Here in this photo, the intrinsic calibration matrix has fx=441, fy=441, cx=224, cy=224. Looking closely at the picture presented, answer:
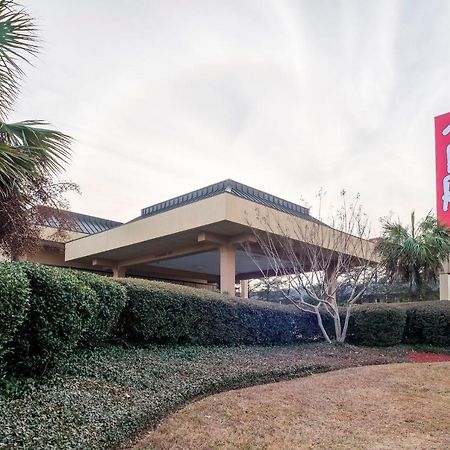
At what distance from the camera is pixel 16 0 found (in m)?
6.46

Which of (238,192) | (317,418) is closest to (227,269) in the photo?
(238,192)

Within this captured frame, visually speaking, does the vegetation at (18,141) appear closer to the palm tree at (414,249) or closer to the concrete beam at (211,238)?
the concrete beam at (211,238)

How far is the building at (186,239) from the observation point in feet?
42.1

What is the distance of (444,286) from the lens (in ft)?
55.3

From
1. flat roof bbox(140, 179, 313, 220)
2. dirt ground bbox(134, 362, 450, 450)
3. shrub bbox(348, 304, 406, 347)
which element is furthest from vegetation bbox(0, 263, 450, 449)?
flat roof bbox(140, 179, 313, 220)

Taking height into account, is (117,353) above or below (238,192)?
below

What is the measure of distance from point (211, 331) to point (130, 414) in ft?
14.1

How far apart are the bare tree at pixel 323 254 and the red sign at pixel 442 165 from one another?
7.92 m

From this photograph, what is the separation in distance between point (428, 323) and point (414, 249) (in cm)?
242

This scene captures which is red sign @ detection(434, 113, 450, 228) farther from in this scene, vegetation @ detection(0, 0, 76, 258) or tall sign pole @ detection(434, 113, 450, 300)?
vegetation @ detection(0, 0, 76, 258)

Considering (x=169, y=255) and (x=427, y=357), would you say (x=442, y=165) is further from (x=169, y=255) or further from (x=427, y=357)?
(x=169, y=255)

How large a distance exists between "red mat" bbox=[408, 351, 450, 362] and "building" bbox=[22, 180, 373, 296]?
4.08 metres

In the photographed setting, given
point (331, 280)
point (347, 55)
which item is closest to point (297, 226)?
point (331, 280)

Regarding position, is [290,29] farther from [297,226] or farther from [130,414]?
[130,414]
